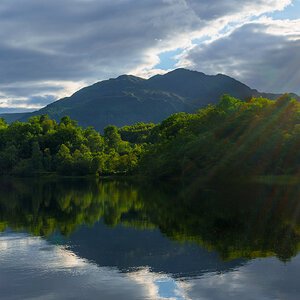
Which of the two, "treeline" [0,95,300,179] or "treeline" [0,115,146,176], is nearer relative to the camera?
"treeline" [0,95,300,179]

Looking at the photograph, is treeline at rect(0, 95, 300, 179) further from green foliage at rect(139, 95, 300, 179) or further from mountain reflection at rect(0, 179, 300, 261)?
mountain reflection at rect(0, 179, 300, 261)

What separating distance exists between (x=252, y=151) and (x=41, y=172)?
83.8 meters

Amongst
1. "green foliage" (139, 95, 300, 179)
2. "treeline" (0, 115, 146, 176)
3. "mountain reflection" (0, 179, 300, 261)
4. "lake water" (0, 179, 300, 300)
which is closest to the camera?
"lake water" (0, 179, 300, 300)

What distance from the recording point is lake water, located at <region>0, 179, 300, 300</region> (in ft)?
47.8

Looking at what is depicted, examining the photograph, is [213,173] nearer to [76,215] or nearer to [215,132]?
[215,132]

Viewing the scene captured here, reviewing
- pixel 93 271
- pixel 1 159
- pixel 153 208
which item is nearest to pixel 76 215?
pixel 153 208

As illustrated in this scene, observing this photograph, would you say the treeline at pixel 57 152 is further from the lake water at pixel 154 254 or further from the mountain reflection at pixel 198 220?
the lake water at pixel 154 254

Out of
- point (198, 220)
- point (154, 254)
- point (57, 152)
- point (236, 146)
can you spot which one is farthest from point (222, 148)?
point (57, 152)

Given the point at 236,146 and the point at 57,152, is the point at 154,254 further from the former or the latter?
the point at 57,152

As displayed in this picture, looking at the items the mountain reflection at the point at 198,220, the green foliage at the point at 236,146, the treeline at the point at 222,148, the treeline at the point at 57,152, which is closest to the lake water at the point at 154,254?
the mountain reflection at the point at 198,220

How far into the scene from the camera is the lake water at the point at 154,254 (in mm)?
14562

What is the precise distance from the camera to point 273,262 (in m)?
17.9

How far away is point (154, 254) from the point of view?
19.8m

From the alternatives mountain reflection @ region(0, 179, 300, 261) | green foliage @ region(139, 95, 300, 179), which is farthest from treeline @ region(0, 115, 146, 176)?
mountain reflection @ region(0, 179, 300, 261)
